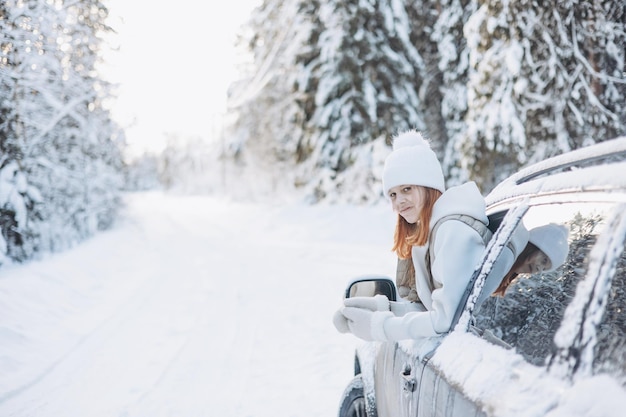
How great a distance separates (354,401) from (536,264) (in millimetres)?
1409

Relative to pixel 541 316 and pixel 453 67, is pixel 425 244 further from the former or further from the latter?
pixel 453 67

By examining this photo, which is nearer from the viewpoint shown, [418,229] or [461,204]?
[461,204]

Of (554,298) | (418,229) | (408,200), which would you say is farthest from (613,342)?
(408,200)

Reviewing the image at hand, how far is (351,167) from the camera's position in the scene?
1819cm

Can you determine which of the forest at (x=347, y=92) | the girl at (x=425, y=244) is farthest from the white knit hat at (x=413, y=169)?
the forest at (x=347, y=92)

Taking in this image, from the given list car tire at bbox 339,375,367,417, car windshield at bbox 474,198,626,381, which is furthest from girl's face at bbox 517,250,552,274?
car tire at bbox 339,375,367,417

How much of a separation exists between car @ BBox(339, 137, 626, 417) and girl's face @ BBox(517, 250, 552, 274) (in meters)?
0.03

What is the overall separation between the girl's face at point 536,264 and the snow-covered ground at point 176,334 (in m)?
2.46

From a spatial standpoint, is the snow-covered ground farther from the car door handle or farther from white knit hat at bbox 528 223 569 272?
white knit hat at bbox 528 223 569 272

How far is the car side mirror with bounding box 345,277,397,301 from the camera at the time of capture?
8.82 ft

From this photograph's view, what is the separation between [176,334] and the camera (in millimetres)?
6285

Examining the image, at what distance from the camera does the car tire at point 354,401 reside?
290 centimetres

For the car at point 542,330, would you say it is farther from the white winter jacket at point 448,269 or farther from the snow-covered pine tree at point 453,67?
the snow-covered pine tree at point 453,67

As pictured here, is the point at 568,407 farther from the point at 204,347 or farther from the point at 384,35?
the point at 384,35
